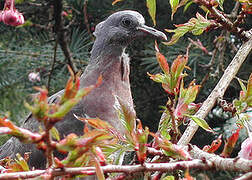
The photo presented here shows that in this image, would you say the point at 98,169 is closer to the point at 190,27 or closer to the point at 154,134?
the point at 154,134

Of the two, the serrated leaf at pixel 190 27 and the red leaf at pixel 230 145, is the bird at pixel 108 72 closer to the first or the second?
the serrated leaf at pixel 190 27

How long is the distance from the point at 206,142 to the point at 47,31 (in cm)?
68

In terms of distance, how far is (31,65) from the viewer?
138 cm

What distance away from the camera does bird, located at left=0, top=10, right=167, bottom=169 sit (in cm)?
84

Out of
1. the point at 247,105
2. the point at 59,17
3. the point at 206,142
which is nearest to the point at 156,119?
the point at 206,142

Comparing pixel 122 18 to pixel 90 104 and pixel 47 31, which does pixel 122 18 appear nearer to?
pixel 90 104

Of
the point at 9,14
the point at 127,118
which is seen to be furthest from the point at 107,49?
the point at 127,118

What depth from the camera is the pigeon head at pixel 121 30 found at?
870 mm

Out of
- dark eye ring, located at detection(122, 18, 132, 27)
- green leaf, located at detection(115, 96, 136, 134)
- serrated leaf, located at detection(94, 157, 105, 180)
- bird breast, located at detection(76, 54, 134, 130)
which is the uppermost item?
dark eye ring, located at detection(122, 18, 132, 27)

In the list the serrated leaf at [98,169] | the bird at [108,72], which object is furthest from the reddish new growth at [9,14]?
the serrated leaf at [98,169]

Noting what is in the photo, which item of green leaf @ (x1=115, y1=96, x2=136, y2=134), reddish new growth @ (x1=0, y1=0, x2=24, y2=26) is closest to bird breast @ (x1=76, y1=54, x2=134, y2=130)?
reddish new growth @ (x1=0, y1=0, x2=24, y2=26)

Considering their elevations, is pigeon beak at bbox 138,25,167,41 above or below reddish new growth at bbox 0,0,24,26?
below

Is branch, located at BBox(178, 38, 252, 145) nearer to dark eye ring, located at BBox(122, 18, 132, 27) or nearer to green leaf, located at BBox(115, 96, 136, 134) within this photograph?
green leaf, located at BBox(115, 96, 136, 134)

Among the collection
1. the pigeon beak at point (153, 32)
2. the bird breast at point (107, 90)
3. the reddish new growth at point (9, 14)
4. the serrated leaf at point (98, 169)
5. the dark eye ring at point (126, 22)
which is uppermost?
the reddish new growth at point (9, 14)
